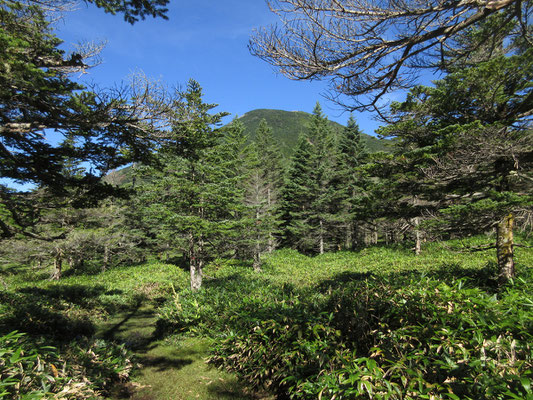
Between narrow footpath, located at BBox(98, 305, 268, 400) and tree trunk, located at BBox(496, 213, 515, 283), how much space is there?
646 cm

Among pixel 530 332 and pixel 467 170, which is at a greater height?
pixel 467 170

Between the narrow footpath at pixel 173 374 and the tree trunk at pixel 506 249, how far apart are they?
6.46 metres

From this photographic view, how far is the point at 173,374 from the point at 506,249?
8.30 meters

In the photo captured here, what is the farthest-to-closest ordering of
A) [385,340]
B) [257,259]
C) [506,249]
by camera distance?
[257,259]
[506,249]
[385,340]

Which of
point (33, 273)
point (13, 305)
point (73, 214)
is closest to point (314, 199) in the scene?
point (73, 214)

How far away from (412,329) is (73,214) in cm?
2013

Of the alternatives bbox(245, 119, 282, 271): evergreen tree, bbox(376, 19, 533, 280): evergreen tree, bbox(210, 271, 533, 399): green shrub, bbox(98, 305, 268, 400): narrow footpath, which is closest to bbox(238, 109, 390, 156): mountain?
bbox(245, 119, 282, 271): evergreen tree

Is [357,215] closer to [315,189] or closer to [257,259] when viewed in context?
[257,259]

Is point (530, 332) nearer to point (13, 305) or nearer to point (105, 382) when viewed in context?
point (105, 382)

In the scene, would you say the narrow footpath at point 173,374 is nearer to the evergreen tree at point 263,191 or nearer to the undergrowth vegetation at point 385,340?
the undergrowth vegetation at point 385,340

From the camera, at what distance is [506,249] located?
6.27 m

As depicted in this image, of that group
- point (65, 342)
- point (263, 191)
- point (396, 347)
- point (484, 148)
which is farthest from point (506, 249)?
point (263, 191)

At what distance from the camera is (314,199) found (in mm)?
26953

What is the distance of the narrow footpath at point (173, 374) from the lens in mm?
4918
